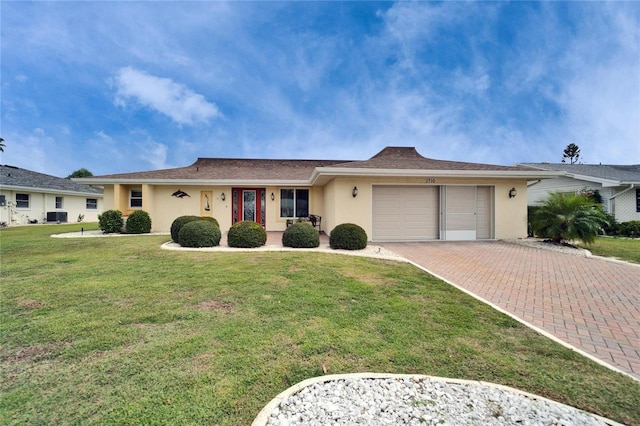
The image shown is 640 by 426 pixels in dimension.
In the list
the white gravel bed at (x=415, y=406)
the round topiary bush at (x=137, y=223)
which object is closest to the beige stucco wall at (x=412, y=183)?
→ the white gravel bed at (x=415, y=406)

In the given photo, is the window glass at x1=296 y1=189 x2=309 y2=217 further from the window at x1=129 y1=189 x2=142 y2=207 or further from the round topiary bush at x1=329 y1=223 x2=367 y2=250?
the window at x1=129 y1=189 x2=142 y2=207

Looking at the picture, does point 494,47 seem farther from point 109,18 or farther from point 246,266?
point 109,18

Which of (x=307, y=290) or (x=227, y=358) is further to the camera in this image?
(x=307, y=290)

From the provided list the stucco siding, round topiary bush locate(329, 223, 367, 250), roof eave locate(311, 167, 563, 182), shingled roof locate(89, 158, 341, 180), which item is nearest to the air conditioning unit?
shingled roof locate(89, 158, 341, 180)

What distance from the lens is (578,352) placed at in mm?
2967

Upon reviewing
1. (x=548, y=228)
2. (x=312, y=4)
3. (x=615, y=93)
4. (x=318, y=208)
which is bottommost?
(x=548, y=228)

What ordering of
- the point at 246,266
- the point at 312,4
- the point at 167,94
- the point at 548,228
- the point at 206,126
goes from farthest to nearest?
1. the point at 206,126
2. the point at 167,94
3. the point at 312,4
4. the point at 548,228
5. the point at 246,266

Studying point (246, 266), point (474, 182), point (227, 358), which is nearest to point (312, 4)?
point (474, 182)

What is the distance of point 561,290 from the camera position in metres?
Result: 5.10

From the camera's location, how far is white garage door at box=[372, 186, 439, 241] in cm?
1109

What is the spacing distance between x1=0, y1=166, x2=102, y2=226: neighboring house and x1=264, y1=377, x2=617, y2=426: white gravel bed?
88.7 feet

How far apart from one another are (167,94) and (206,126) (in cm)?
587

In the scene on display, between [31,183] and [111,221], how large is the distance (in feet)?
49.3

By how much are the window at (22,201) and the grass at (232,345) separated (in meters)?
21.3
